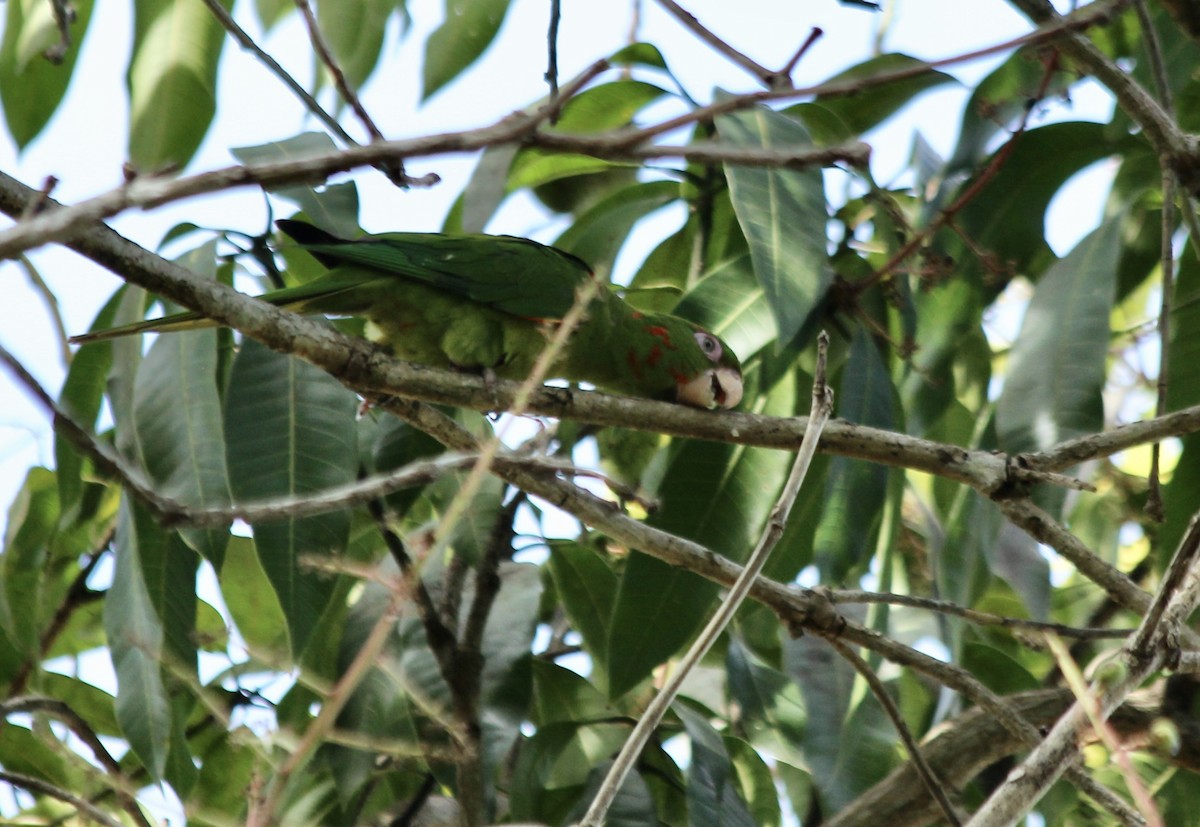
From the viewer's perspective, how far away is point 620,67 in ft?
11.2

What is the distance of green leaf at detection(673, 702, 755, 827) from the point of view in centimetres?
276

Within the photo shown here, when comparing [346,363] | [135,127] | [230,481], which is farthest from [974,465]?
[135,127]

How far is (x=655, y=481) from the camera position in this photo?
351cm

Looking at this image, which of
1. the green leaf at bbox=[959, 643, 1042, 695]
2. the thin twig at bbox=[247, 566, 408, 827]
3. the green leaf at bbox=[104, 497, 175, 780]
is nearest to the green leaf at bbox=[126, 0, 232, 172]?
the green leaf at bbox=[104, 497, 175, 780]

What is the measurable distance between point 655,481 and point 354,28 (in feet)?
4.68

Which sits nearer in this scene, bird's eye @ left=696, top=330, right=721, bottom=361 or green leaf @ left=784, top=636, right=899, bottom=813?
green leaf @ left=784, top=636, right=899, bottom=813

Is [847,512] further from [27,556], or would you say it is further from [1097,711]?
[27,556]

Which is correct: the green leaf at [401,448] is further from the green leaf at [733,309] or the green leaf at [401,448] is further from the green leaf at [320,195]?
the green leaf at [733,309]

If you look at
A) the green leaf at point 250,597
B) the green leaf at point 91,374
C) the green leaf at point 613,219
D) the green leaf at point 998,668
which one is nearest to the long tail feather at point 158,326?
the green leaf at point 91,374

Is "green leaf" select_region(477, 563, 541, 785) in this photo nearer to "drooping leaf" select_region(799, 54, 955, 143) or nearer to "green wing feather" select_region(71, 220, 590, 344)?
"green wing feather" select_region(71, 220, 590, 344)

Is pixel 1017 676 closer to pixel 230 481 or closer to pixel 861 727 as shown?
pixel 861 727

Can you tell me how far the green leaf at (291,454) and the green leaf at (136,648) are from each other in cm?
23

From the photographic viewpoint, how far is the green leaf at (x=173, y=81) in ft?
10.2

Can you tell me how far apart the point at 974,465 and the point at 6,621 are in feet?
7.11
